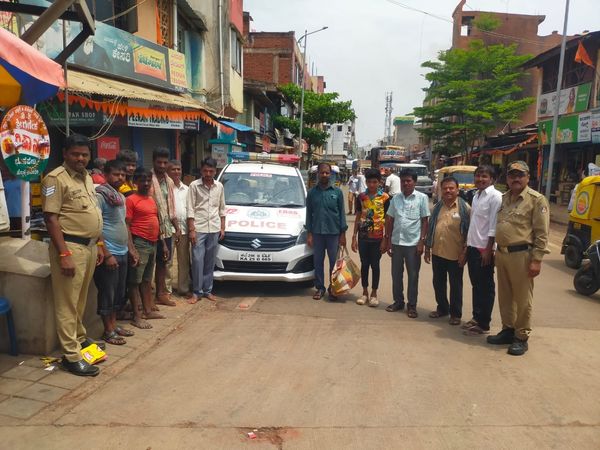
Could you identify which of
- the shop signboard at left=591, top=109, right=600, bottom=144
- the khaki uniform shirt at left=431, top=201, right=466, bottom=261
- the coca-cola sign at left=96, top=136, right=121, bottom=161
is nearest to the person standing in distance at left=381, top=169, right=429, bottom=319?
the khaki uniform shirt at left=431, top=201, right=466, bottom=261

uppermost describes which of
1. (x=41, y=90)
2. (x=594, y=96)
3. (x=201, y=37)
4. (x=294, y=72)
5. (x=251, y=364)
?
(x=294, y=72)

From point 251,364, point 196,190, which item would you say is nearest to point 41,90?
point 196,190

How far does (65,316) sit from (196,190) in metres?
2.80

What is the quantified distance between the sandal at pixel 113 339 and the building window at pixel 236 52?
56.6ft

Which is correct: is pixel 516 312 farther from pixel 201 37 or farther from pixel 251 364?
pixel 201 37

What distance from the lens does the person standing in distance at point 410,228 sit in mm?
6207

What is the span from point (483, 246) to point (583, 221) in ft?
15.7

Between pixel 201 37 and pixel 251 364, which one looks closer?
pixel 251 364

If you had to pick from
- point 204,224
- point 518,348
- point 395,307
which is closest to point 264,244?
point 204,224

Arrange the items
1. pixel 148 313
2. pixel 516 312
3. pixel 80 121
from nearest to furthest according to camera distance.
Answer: pixel 516 312 < pixel 148 313 < pixel 80 121

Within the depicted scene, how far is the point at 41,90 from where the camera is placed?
14.7ft

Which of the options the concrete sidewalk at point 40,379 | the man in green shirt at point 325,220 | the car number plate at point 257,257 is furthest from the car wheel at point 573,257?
the concrete sidewalk at point 40,379

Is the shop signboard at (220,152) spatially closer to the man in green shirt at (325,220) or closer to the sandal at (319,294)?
the man in green shirt at (325,220)

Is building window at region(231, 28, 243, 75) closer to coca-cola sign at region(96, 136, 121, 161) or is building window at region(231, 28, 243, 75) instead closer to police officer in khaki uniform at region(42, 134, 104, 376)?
coca-cola sign at region(96, 136, 121, 161)
